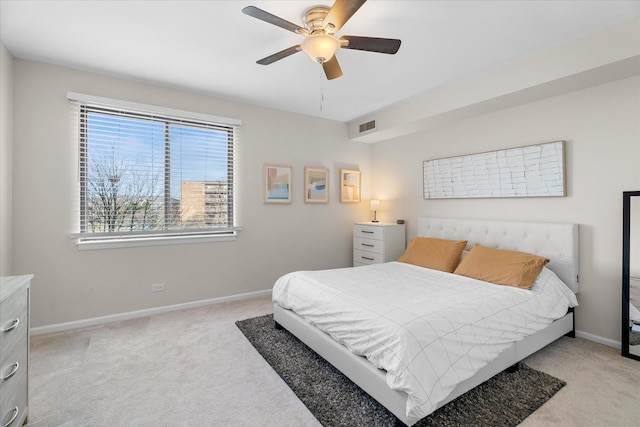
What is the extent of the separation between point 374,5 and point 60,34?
98.8 inches

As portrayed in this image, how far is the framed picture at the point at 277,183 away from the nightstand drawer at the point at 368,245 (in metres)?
1.31

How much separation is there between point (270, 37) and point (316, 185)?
2.38 meters

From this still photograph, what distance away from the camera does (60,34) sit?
2.38m

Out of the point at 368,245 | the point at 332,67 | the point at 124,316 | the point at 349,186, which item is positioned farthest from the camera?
the point at 349,186

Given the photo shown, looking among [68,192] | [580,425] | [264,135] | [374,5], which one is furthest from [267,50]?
[580,425]

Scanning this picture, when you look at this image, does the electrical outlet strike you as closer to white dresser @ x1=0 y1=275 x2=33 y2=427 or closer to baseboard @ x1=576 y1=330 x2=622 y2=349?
white dresser @ x1=0 y1=275 x2=33 y2=427

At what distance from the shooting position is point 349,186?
16.1 ft

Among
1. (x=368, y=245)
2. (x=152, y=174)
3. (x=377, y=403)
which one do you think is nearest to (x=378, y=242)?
(x=368, y=245)

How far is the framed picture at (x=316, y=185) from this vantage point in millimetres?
4441

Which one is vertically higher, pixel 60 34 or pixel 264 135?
pixel 60 34

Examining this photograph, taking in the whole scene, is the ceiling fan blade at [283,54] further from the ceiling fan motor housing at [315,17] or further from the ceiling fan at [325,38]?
the ceiling fan motor housing at [315,17]

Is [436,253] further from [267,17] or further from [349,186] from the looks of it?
[267,17]

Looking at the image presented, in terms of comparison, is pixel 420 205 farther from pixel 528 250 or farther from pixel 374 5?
pixel 374 5

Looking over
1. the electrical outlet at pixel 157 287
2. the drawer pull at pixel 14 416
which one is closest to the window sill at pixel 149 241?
the electrical outlet at pixel 157 287
